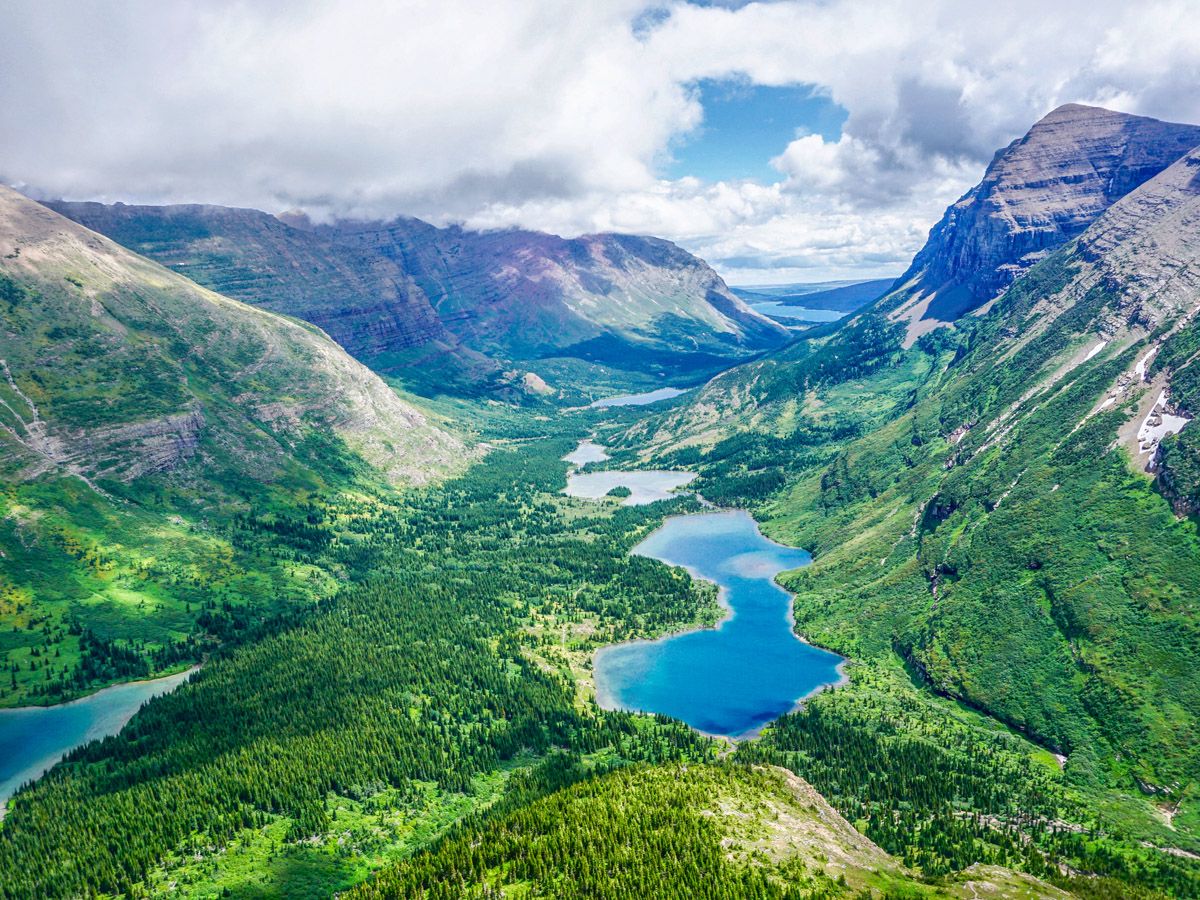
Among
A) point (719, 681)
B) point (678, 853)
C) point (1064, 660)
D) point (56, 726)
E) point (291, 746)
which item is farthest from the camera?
point (719, 681)

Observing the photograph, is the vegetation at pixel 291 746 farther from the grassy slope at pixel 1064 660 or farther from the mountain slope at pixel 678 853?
the grassy slope at pixel 1064 660

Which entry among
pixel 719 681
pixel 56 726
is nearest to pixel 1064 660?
pixel 719 681

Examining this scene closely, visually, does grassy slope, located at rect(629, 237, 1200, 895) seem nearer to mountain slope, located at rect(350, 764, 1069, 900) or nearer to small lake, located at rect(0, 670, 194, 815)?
mountain slope, located at rect(350, 764, 1069, 900)

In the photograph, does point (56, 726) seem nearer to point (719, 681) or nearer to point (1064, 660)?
point (719, 681)

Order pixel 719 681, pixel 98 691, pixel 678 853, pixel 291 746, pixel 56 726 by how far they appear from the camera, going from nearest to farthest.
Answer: pixel 678 853, pixel 291 746, pixel 56 726, pixel 98 691, pixel 719 681

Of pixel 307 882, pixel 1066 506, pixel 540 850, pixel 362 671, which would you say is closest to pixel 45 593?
pixel 362 671

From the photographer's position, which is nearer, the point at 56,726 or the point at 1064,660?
the point at 1064,660

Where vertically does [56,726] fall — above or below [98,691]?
below

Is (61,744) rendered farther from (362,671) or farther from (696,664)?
(696,664)
